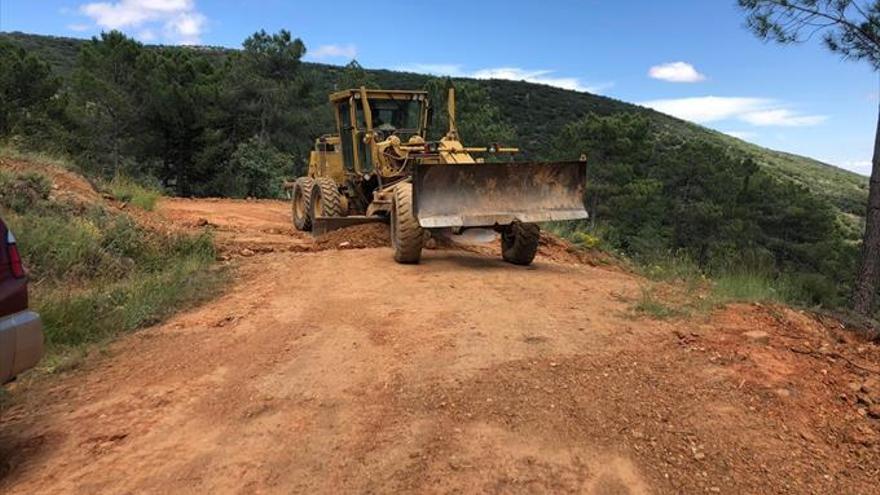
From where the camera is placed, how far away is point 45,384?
202 inches

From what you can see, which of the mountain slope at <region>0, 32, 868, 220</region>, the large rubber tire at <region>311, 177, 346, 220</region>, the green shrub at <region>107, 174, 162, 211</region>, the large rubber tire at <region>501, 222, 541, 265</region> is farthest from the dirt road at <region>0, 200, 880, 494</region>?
the mountain slope at <region>0, 32, 868, 220</region>

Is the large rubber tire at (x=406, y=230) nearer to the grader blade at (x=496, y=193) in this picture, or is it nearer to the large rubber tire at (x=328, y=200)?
the grader blade at (x=496, y=193)

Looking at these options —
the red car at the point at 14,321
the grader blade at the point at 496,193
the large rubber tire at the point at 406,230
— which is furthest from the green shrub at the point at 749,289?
the red car at the point at 14,321

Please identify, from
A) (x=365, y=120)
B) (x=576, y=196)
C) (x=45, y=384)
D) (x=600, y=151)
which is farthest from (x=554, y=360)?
(x=600, y=151)

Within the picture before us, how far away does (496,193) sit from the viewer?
8.89 metres

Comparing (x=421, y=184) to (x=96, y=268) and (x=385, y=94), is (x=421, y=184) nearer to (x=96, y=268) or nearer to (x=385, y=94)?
(x=385, y=94)

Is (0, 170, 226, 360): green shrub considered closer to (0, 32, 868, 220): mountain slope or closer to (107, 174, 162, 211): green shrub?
(107, 174, 162, 211): green shrub

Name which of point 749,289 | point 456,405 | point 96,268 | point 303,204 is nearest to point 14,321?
point 456,405

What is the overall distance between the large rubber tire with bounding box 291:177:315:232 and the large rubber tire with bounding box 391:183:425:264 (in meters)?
3.78

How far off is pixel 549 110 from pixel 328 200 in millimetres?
60883

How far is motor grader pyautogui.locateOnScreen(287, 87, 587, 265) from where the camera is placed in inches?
339

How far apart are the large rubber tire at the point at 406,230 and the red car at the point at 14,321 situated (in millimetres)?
4927

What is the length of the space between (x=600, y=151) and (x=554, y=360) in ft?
93.9

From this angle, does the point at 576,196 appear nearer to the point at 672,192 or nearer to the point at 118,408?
the point at 118,408
